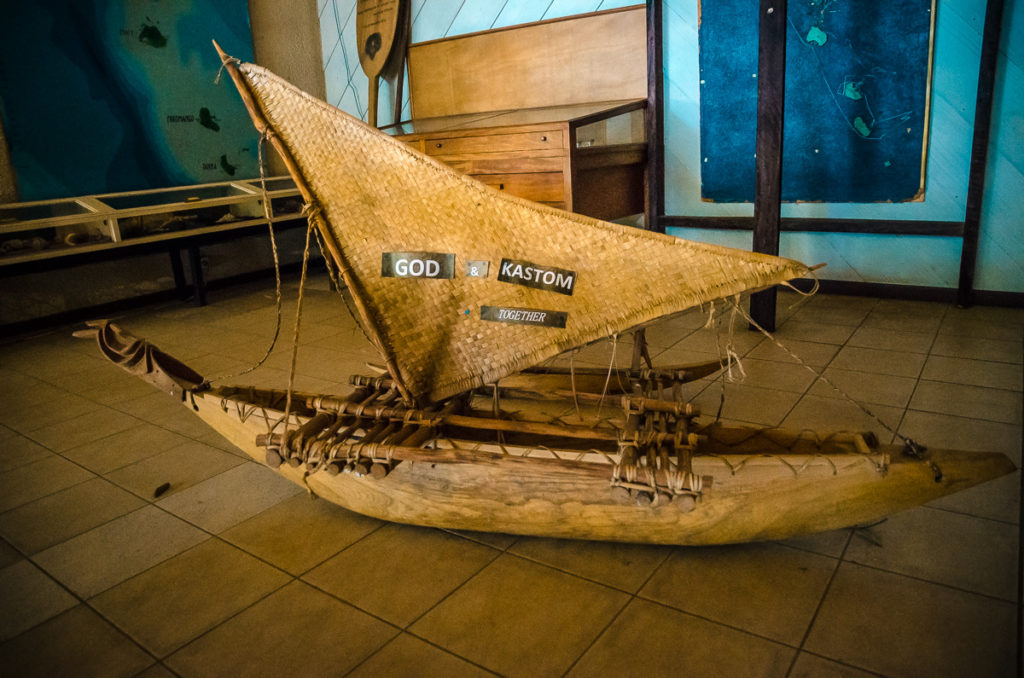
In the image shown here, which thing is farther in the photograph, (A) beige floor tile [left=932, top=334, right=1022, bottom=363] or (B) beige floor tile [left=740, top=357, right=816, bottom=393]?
(A) beige floor tile [left=932, top=334, right=1022, bottom=363]

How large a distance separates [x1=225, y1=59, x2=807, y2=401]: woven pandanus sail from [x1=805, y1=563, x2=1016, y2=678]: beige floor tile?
86cm

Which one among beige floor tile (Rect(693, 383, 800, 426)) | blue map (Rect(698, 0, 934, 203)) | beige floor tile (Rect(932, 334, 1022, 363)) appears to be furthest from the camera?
A: blue map (Rect(698, 0, 934, 203))

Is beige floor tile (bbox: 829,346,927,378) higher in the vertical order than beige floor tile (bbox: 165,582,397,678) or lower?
higher

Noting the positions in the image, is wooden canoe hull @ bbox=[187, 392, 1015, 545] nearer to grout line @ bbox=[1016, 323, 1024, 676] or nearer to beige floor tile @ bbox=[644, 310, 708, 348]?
grout line @ bbox=[1016, 323, 1024, 676]

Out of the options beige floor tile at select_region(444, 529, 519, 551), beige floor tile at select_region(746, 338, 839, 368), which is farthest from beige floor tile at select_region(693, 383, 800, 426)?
beige floor tile at select_region(444, 529, 519, 551)

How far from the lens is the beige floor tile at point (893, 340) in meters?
3.32

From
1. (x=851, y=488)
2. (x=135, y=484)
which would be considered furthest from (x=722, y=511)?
(x=135, y=484)

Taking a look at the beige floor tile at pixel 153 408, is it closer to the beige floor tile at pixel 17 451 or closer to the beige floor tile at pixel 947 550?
the beige floor tile at pixel 17 451

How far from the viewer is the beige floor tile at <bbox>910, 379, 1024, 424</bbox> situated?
99.3 inches

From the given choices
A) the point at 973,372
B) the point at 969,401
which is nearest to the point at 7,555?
A: the point at 969,401

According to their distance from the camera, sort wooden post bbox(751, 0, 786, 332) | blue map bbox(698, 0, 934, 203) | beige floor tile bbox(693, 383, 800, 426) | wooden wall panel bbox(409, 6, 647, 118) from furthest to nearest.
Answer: wooden wall panel bbox(409, 6, 647, 118), blue map bbox(698, 0, 934, 203), wooden post bbox(751, 0, 786, 332), beige floor tile bbox(693, 383, 800, 426)

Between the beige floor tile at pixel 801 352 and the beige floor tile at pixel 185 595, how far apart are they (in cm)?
244

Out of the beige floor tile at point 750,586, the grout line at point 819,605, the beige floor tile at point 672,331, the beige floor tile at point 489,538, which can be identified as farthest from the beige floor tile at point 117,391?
the grout line at point 819,605

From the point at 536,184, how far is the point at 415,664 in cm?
302
